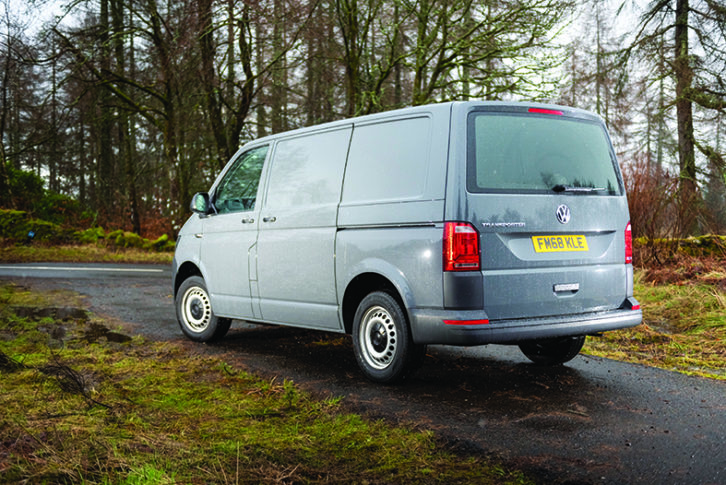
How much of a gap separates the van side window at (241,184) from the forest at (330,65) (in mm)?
8388

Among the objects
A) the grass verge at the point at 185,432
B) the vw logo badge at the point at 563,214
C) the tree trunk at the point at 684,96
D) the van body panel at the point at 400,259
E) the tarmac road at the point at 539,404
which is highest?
the tree trunk at the point at 684,96

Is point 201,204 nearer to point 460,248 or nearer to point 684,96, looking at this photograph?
point 460,248

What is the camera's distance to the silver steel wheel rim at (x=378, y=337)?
504 centimetres

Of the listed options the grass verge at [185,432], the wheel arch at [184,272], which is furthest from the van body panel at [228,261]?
the grass verge at [185,432]

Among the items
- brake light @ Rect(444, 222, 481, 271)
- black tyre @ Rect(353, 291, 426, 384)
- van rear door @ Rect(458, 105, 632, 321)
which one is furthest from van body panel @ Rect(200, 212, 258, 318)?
van rear door @ Rect(458, 105, 632, 321)

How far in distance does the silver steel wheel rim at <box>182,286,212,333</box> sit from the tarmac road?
0.24 metres

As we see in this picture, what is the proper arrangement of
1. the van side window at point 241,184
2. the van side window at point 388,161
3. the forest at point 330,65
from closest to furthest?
the van side window at point 388,161
the van side window at point 241,184
the forest at point 330,65

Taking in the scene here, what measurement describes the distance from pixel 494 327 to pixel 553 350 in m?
1.56

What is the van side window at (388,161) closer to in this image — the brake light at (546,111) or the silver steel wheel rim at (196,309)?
the brake light at (546,111)

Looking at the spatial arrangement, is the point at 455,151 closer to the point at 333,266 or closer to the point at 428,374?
the point at 333,266

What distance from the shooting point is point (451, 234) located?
4484 millimetres

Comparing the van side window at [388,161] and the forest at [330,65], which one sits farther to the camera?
the forest at [330,65]

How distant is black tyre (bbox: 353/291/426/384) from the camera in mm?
4879

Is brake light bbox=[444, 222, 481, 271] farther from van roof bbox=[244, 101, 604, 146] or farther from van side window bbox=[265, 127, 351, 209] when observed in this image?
van side window bbox=[265, 127, 351, 209]
